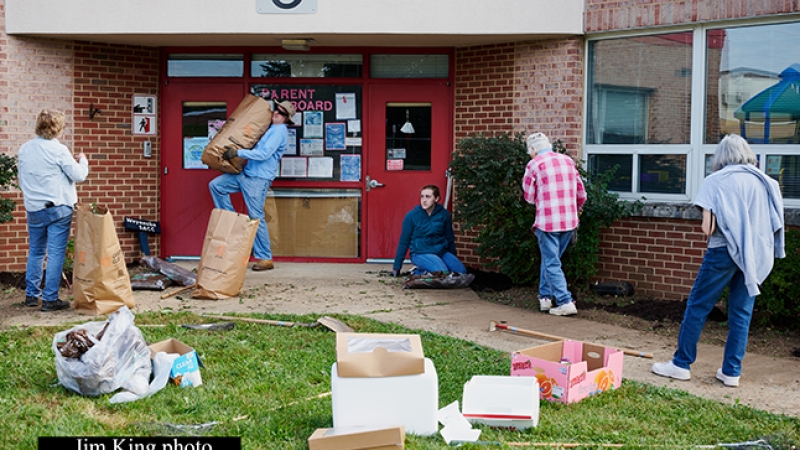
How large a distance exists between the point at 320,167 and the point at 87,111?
281 centimetres

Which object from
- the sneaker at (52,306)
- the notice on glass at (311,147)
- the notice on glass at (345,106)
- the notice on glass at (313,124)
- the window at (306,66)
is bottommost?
the sneaker at (52,306)

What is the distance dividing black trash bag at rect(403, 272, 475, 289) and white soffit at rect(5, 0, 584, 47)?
8.68 feet

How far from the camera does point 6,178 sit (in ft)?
30.5

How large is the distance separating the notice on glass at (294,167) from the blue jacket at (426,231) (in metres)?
1.87

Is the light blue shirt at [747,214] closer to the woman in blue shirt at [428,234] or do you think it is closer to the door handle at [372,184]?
the woman in blue shirt at [428,234]

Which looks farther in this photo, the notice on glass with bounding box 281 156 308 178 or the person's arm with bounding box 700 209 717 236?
the notice on glass with bounding box 281 156 308 178

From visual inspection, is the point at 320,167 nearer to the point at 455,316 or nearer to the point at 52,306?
the point at 455,316

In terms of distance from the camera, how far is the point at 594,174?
9.62 m

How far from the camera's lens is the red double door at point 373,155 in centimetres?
1075

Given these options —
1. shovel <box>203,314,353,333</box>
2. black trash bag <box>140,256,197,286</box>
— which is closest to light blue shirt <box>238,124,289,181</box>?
black trash bag <box>140,256,197,286</box>

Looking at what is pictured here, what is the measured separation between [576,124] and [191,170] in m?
4.74

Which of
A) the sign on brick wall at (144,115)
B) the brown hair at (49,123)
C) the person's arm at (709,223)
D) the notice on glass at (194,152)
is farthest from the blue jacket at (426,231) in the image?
the person's arm at (709,223)

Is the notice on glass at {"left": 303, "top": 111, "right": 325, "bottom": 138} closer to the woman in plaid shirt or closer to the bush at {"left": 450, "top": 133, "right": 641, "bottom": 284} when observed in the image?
the bush at {"left": 450, "top": 133, "right": 641, "bottom": 284}

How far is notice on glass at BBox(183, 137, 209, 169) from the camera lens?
11.0 metres
